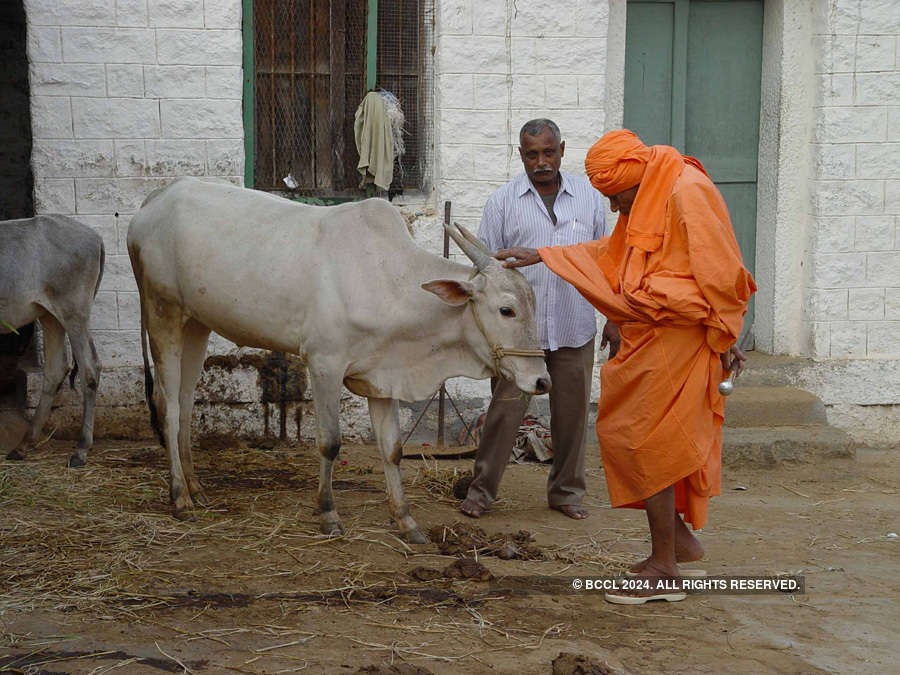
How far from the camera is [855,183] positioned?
7.52 m

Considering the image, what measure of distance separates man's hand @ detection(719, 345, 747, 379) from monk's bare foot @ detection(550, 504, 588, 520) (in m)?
1.61

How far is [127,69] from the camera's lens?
23.1ft

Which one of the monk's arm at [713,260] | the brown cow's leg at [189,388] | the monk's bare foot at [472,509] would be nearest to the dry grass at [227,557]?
the brown cow's leg at [189,388]

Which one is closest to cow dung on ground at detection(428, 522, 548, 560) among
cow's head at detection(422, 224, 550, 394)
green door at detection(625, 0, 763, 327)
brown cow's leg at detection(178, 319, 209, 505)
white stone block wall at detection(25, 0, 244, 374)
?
cow's head at detection(422, 224, 550, 394)

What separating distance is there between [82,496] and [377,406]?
1804mm

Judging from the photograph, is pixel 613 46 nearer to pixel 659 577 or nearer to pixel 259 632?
pixel 659 577

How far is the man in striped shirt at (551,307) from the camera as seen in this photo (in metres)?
5.68

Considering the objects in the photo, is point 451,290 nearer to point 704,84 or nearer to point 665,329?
point 665,329

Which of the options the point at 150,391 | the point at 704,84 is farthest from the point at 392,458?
the point at 704,84

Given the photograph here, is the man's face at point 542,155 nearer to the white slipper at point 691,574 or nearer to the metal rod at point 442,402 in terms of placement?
the metal rod at point 442,402

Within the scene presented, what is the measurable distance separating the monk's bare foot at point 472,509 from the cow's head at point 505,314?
1038 millimetres

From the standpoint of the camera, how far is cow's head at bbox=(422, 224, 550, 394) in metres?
5.01

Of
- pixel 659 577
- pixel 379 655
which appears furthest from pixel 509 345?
pixel 379 655

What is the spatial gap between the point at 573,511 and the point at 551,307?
3.65 ft
